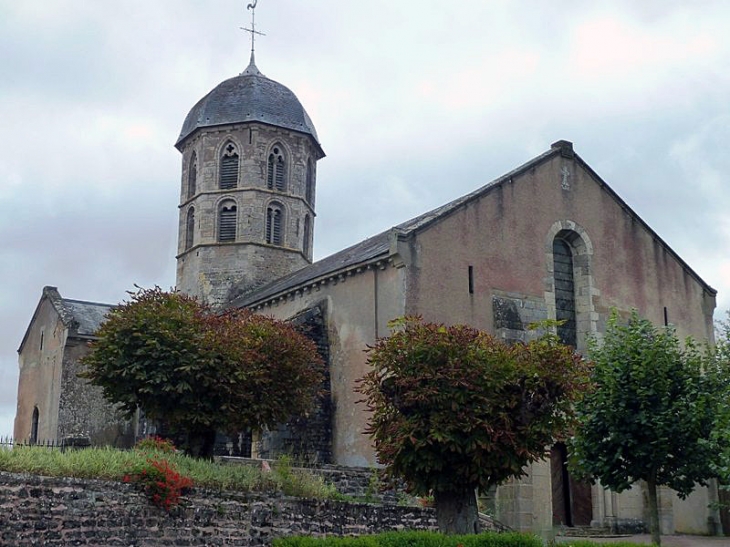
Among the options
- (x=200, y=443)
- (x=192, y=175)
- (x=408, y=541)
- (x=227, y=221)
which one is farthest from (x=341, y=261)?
(x=408, y=541)

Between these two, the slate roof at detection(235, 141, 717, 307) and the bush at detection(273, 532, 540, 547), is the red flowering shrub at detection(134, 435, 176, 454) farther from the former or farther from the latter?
the slate roof at detection(235, 141, 717, 307)

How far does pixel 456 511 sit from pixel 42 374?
20.2 metres

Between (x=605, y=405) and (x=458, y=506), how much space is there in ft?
14.1

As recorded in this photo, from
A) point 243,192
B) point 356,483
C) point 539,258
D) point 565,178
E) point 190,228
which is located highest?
point 243,192

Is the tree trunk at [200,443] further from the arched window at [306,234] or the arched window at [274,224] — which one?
the arched window at [306,234]

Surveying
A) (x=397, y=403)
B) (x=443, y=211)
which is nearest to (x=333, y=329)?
(x=443, y=211)

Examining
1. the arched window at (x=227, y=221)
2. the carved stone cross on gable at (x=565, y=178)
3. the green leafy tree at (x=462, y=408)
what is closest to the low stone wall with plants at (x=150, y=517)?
the green leafy tree at (x=462, y=408)

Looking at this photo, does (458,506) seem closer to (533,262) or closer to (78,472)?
(78,472)

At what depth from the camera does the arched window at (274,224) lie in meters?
35.1

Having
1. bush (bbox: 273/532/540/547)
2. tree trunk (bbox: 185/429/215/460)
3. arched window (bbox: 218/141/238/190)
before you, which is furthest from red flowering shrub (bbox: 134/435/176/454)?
arched window (bbox: 218/141/238/190)

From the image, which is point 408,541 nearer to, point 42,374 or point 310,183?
point 42,374

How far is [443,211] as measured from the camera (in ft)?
73.2

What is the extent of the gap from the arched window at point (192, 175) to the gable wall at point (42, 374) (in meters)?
7.73

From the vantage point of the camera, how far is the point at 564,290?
24.6 meters
